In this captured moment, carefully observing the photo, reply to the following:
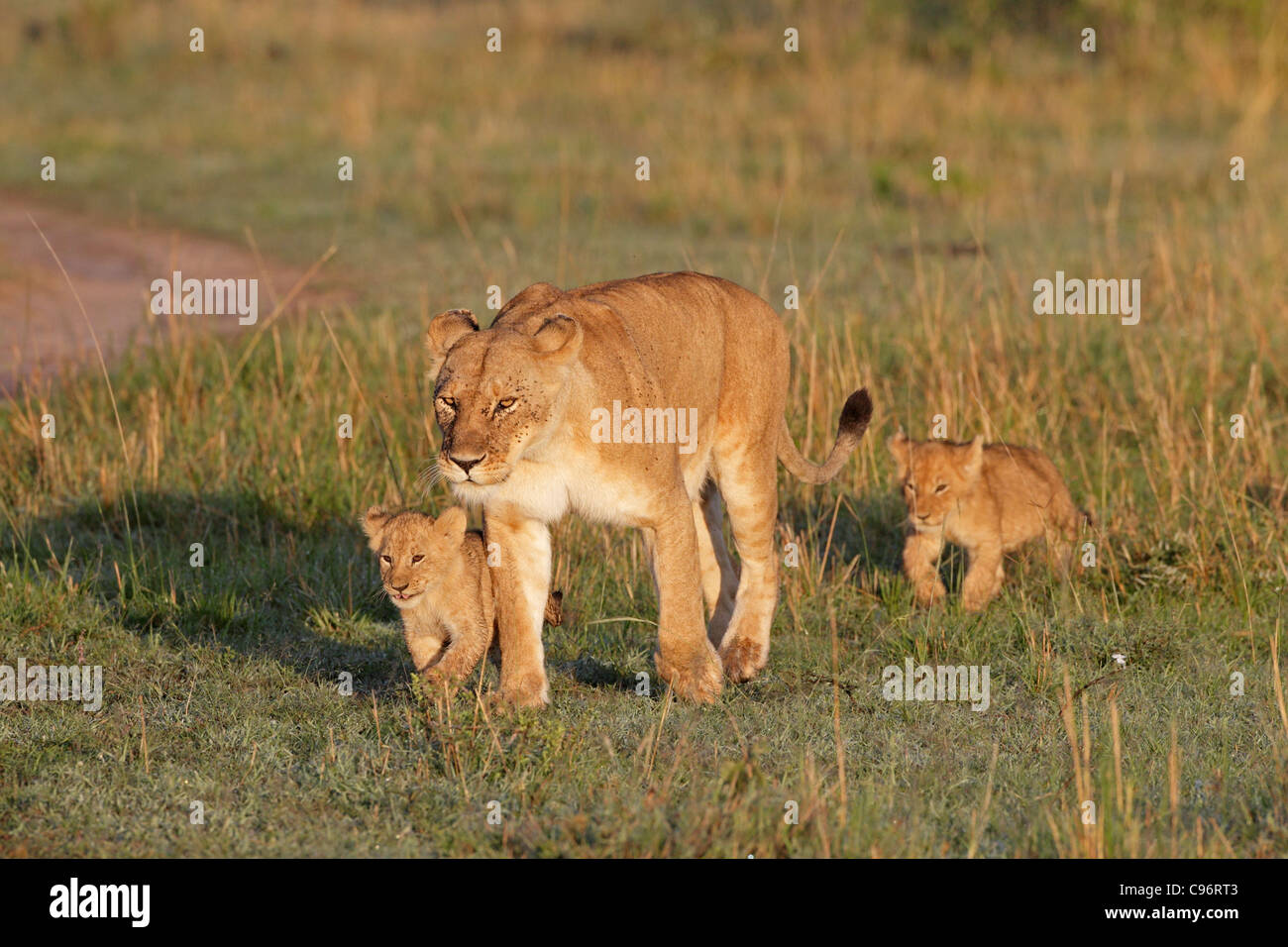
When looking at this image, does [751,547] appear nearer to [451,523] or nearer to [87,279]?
[451,523]

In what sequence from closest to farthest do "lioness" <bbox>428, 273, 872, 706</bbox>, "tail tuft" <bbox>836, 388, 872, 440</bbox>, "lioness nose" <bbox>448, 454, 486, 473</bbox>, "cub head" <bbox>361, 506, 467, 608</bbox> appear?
"lioness nose" <bbox>448, 454, 486, 473</bbox>
"lioness" <bbox>428, 273, 872, 706</bbox>
"cub head" <bbox>361, 506, 467, 608</bbox>
"tail tuft" <bbox>836, 388, 872, 440</bbox>

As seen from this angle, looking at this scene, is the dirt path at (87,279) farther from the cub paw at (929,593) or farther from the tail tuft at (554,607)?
the cub paw at (929,593)

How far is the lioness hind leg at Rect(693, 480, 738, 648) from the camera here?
658cm

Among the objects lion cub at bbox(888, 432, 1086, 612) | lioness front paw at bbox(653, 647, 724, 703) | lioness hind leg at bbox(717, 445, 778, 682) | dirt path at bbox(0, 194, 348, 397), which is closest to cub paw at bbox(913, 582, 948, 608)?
lion cub at bbox(888, 432, 1086, 612)

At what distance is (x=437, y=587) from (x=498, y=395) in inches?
47.2

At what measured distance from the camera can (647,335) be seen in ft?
18.6

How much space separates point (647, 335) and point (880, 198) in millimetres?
9390

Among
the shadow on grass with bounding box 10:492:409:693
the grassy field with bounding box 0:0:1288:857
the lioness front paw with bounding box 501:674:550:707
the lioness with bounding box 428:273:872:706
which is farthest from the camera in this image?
the shadow on grass with bounding box 10:492:409:693

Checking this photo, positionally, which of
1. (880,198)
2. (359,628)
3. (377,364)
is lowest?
(359,628)

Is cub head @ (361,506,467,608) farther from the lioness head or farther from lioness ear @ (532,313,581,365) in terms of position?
lioness ear @ (532,313,581,365)

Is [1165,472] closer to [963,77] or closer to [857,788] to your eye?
[857,788]

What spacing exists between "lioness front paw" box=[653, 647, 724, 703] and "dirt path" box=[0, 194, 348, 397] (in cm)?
435

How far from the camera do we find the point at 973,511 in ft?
23.5
